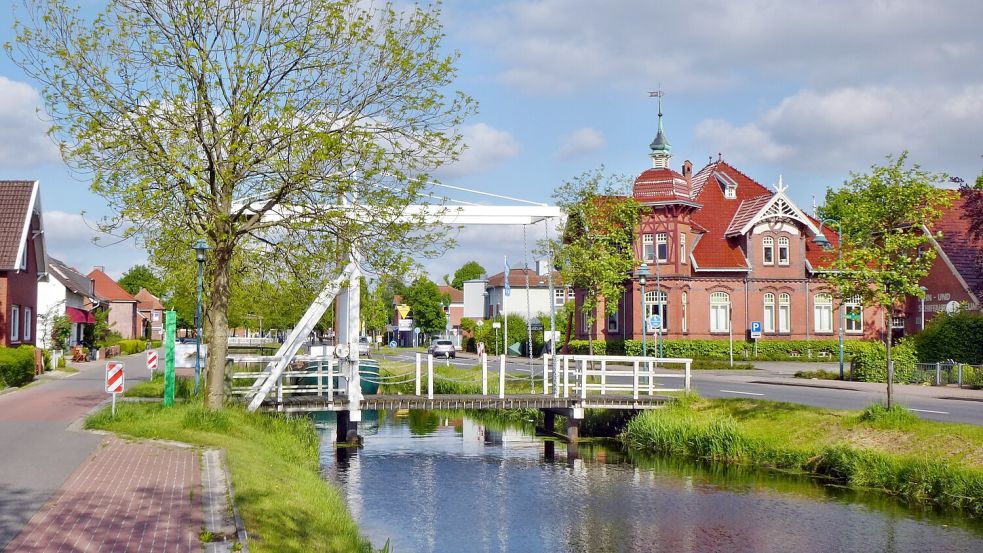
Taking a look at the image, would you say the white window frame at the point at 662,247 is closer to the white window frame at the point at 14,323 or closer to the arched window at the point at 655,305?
the arched window at the point at 655,305

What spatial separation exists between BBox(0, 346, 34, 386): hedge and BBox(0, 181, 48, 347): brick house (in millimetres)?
4634

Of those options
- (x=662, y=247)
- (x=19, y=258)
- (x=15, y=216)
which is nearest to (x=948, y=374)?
(x=662, y=247)

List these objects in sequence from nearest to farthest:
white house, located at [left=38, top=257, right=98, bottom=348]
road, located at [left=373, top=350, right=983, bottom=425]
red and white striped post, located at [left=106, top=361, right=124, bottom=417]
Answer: red and white striped post, located at [left=106, top=361, right=124, bottom=417]
road, located at [left=373, top=350, right=983, bottom=425]
white house, located at [left=38, top=257, right=98, bottom=348]

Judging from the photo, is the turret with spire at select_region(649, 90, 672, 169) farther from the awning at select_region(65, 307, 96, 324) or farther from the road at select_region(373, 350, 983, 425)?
the awning at select_region(65, 307, 96, 324)

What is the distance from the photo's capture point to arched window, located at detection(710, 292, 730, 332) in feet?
187

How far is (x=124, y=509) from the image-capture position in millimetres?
10844

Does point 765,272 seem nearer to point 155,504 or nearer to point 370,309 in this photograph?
point 370,309

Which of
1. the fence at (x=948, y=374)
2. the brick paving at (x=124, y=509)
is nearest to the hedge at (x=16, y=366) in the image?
the brick paving at (x=124, y=509)

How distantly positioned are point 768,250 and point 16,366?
42.9 meters

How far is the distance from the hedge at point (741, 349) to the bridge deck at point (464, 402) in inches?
1088

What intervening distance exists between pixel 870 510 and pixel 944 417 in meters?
7.60

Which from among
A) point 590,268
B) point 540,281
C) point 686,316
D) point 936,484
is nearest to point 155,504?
point 936,484

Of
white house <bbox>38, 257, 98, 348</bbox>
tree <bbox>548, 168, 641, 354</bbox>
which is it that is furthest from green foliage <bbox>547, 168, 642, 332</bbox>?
white house <bbox>38, 257, 98, 348</bbox>

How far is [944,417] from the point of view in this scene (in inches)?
910
